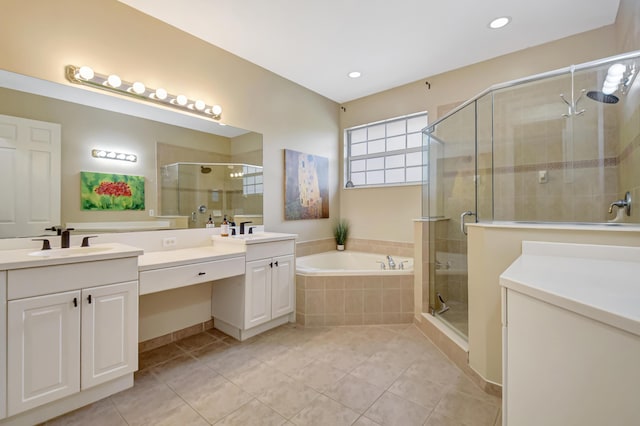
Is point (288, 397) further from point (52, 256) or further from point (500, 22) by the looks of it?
point (500, 22)

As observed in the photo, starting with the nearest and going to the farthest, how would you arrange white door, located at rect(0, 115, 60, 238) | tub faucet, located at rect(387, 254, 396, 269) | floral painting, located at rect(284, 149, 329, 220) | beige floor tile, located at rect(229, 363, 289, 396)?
white door, located at rect(0, 115, 60, 238), beige floor tile, located at rect(229, 363, 289, 396), tub faucet, located at rect(387, 254, 396, 269), floral painting, located at rect(284, 149, 329, 220)

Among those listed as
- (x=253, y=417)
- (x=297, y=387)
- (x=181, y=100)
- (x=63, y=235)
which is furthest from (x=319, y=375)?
(x=181, y=100)

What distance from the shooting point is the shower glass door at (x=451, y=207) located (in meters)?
2.44

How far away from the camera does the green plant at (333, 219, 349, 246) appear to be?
13.5ft

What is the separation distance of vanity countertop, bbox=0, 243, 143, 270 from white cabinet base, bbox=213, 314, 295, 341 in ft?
3.82

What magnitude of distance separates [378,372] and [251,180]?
2177 mm

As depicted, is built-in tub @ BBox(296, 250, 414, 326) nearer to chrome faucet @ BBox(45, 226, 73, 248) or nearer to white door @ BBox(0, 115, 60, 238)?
chrome faucet @ BBox(45, 226, 73, 248)

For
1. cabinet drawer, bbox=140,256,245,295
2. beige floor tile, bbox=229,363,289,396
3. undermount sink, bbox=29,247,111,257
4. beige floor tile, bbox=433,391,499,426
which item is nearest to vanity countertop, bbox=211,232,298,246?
cabinet drawer, bbox=140,256,245,295

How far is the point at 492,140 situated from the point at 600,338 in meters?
2.21

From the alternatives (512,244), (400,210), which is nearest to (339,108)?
(400,210)

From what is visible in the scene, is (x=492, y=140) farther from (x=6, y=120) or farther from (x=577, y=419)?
(x=6, y=120)

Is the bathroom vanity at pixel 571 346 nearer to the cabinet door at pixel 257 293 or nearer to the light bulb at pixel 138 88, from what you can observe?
the cabinet door at pixel 257 293

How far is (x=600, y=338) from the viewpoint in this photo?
2.27 ft

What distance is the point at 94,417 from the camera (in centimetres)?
159
